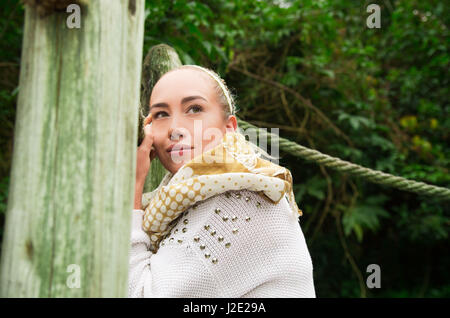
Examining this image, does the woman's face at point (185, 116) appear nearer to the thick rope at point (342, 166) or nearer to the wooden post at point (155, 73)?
the wooden post at point (155, 73)

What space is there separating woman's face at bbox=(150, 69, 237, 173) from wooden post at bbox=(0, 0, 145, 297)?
453 millimetres

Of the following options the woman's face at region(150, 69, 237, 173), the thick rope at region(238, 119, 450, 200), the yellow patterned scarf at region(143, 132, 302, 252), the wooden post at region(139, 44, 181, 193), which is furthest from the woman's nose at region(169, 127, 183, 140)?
the thick rope at region(238, 119, 450, 200)

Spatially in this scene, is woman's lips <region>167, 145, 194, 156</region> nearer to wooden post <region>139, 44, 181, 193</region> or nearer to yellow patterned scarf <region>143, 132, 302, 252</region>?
yellow patterned scarf <region>143, 132, 302, 252</region>

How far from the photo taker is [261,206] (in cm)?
102

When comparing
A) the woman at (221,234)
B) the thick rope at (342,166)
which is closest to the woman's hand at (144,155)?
the woman at (221,234)

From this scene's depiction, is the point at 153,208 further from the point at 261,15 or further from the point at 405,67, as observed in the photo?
the point at 405,67

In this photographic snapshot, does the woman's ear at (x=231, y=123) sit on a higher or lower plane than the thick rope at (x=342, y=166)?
higher

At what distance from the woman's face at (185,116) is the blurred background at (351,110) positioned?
1.23 meters

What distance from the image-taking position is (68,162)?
65 centimetres

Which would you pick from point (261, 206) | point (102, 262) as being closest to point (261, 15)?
point (261, 206)

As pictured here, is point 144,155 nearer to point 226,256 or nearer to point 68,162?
point 226,256

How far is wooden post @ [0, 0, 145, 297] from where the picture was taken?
64 centimetres

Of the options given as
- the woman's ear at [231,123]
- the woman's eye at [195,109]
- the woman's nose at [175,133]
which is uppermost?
the woman's eye at [195,109]

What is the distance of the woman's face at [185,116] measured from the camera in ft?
3.75
